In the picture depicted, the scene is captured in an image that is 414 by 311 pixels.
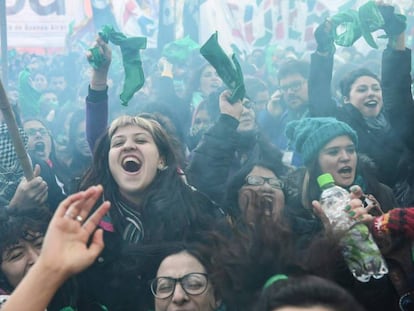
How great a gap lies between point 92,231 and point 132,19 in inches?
344

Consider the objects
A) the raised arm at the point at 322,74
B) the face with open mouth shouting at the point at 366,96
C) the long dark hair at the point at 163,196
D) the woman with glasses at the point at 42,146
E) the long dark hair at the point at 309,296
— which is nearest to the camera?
the long dark hair at the point at 309,296

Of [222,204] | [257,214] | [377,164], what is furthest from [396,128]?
[257,214]

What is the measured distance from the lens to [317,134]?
347cm

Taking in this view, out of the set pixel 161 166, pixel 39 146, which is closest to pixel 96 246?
pixel 161 166

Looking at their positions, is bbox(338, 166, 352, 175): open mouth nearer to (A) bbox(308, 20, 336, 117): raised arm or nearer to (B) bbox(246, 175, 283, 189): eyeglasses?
(B) bbox(246, 175, 283, 189): eyeglasses

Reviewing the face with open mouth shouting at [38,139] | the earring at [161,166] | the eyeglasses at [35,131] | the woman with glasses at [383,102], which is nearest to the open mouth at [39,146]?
the face with open mouth shouting at [38,139]

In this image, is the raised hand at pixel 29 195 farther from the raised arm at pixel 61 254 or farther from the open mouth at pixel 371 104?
the open mouth at pixel 371 104

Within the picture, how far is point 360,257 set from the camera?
2324mm

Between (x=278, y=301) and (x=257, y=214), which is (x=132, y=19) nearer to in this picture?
(x=257, y=214)

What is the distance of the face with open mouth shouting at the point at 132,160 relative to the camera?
125 inches

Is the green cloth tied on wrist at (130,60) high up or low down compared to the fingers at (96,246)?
up

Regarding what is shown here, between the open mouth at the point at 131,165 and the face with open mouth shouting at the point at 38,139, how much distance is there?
6.55ft

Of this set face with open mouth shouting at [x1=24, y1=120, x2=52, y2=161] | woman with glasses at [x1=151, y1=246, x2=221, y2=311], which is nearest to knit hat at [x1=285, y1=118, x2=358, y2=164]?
woman with glasses at [x1=151, y1=246, x2=221, y2=311]

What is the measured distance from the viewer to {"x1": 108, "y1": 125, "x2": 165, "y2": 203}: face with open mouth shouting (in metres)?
3.17
